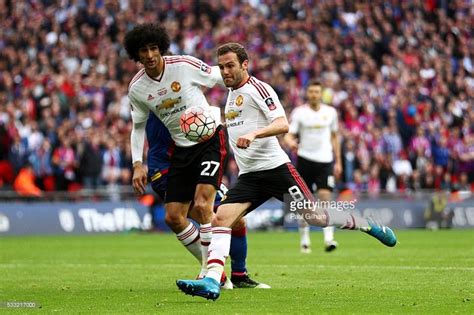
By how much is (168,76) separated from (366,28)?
2328cm

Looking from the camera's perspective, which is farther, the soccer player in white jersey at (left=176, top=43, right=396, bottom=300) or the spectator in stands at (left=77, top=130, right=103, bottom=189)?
the spectator in stands at (left=77, top=130, right=103, bottom=189)

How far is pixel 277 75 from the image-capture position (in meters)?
31.0

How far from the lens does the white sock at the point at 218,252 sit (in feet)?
33.0

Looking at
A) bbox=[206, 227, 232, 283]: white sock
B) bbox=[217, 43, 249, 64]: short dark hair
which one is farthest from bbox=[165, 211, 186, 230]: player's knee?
bbox=[217, 43, 249, 64]: short dark hair

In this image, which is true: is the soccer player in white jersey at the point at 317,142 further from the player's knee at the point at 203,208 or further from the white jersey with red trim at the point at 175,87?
the player's knee at the point at 203,208

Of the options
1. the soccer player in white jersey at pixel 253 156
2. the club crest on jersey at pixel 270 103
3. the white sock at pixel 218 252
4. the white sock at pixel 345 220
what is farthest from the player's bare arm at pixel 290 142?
the white sock at pixel 218 252

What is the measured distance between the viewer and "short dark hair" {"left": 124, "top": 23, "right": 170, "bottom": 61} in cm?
1120

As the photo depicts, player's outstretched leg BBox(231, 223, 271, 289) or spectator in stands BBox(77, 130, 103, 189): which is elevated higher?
player's outstretched leg BBox(231, 223, 271, 289)

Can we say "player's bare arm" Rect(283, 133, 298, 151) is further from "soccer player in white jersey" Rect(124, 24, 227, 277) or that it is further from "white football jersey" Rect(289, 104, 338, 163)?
"soccer player in white jersey" Rect(124, 24, 227, 277)

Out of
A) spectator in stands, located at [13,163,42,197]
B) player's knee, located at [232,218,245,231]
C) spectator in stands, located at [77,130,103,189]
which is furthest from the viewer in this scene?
spectator in stands, located at [77,130,103,189]

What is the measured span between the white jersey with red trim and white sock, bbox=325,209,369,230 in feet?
5.37

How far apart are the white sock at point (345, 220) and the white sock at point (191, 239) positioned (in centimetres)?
146

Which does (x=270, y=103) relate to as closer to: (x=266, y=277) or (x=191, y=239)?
(x=191, y=239)

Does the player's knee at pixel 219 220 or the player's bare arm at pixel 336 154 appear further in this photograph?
the player's bare arm at pixel 336 154
